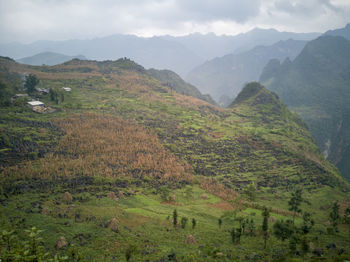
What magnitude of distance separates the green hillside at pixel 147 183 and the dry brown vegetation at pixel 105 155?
11.7 inches

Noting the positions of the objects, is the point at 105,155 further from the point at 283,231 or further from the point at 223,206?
the point at 283,231

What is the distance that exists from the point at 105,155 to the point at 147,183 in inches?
540

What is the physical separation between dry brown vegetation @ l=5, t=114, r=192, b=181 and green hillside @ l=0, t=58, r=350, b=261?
30cm

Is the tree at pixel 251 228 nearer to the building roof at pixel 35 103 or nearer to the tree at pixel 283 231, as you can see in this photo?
the tree at pixel 283 231

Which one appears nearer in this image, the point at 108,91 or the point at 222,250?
the point at 222,250

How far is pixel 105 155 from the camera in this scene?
53.6 m

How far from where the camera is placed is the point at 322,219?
43094mm

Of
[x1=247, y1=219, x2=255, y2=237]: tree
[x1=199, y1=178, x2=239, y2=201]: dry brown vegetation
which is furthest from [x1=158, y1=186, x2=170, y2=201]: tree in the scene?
[x1=247, y1=219, x2=255, y2=237]: tree

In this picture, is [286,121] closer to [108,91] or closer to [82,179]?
[108,91]

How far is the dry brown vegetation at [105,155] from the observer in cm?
4412

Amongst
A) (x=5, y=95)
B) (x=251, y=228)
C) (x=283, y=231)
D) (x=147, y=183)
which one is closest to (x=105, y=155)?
(x=147, y=183)

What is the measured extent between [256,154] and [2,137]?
73.4 meters

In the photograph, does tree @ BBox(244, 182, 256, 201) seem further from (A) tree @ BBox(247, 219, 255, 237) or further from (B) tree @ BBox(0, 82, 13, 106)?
(B) tree @ BBox(0, 82, 13, 106)

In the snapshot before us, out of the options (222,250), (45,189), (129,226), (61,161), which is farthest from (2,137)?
(222,250)
